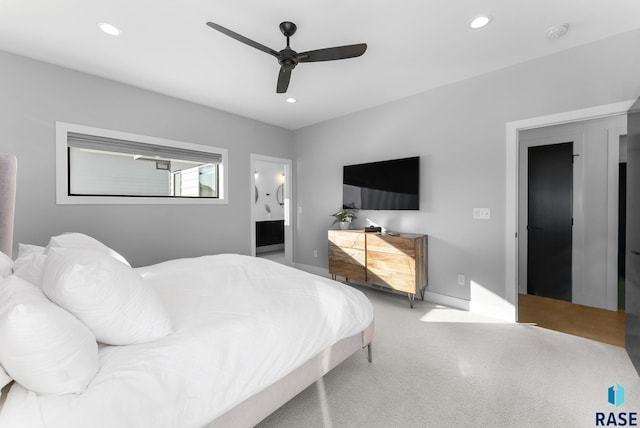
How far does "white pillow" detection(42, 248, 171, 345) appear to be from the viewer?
1.05 meters

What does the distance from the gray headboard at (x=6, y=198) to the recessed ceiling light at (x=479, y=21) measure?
3.60m

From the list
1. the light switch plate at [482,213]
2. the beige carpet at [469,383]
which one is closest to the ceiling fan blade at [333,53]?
the light switch plate at [482,213]

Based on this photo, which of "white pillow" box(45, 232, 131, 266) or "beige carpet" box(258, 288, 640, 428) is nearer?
"beige carpet" box(258, 288, 640, 428)

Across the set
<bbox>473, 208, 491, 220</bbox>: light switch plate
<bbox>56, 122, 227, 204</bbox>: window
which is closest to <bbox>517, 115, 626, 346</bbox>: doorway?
<bbox>473, 208, 491, 220</bbox>: light switch plate

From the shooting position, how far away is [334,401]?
1.70m

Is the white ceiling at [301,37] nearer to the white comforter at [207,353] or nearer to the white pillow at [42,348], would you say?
the white comforter at [207,353]

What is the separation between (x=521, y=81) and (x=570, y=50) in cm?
40

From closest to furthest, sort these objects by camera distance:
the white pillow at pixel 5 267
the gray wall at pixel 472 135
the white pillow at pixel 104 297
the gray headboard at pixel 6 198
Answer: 1. the white pillow at pixel 104 297
2. the white pillow at pixel 5 267
3. the gray headboard at pixel 6 198
4. the gray wall at pixel 472 135

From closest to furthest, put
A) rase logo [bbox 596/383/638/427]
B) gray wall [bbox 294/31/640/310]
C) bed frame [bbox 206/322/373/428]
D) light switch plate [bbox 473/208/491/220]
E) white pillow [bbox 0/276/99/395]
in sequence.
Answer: white pillow [bbox 0/276/99/395] → bed frame [bbox 206/322/373/428] → rase logo [bbox 596/383/638/427] → gray wall [bbox 294/31/640/310] → light switch plate [bbox 473/208/491/220]

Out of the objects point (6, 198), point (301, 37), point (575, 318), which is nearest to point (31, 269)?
point (6, 198)

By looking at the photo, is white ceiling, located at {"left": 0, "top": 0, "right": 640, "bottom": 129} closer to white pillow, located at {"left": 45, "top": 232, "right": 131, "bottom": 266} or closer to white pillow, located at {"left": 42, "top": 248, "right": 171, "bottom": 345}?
white pillow, located at {"left": 45, "top": 232, "right": 131, "bottom": 266}

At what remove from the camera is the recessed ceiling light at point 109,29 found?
85.4 inches

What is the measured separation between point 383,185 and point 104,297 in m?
Answer: 3.26

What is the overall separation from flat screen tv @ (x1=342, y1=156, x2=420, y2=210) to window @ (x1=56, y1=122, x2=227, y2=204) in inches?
74.8
